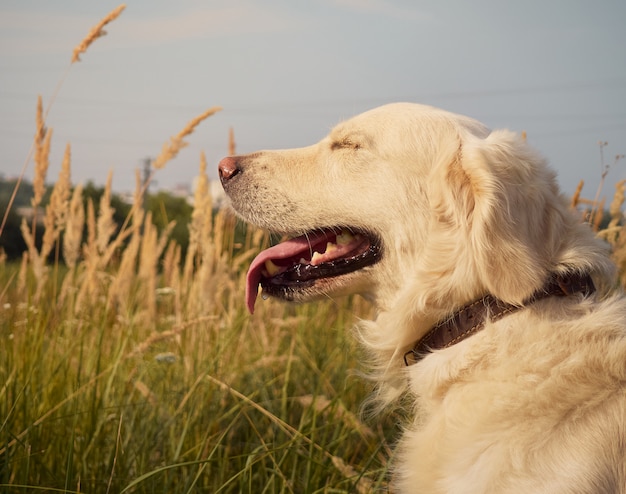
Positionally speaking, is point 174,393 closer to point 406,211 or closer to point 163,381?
point 163,381

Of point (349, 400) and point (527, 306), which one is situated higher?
point (527, 306)

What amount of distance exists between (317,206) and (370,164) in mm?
270

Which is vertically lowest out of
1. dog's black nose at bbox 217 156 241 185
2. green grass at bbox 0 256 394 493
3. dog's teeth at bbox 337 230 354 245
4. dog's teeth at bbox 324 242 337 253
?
green grass at bbox 0 256 394 493

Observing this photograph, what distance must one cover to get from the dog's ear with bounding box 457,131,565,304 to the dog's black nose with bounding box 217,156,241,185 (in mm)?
1041

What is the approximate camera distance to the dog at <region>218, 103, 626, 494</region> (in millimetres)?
2045

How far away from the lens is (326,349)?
181 inches

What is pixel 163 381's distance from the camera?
11.8ft

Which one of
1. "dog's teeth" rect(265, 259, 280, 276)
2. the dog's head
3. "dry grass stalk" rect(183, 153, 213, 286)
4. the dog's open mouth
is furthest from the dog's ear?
"dry grass stalk" rect(183, 153, 213, 286)

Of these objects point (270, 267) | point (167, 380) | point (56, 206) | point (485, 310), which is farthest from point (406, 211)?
point (56, 206)

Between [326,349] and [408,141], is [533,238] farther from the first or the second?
[326,349]

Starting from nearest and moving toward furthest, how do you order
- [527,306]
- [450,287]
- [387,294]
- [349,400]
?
[527,306] → [450,287] → [387,294] → [349,400]

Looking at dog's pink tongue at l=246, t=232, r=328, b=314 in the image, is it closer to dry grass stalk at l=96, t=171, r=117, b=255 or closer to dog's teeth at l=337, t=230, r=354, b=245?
dog's teeth at l=337, t=230, r=354, b=245

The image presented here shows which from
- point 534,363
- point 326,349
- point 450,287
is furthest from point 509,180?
point 326,349

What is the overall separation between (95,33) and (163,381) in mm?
1720
